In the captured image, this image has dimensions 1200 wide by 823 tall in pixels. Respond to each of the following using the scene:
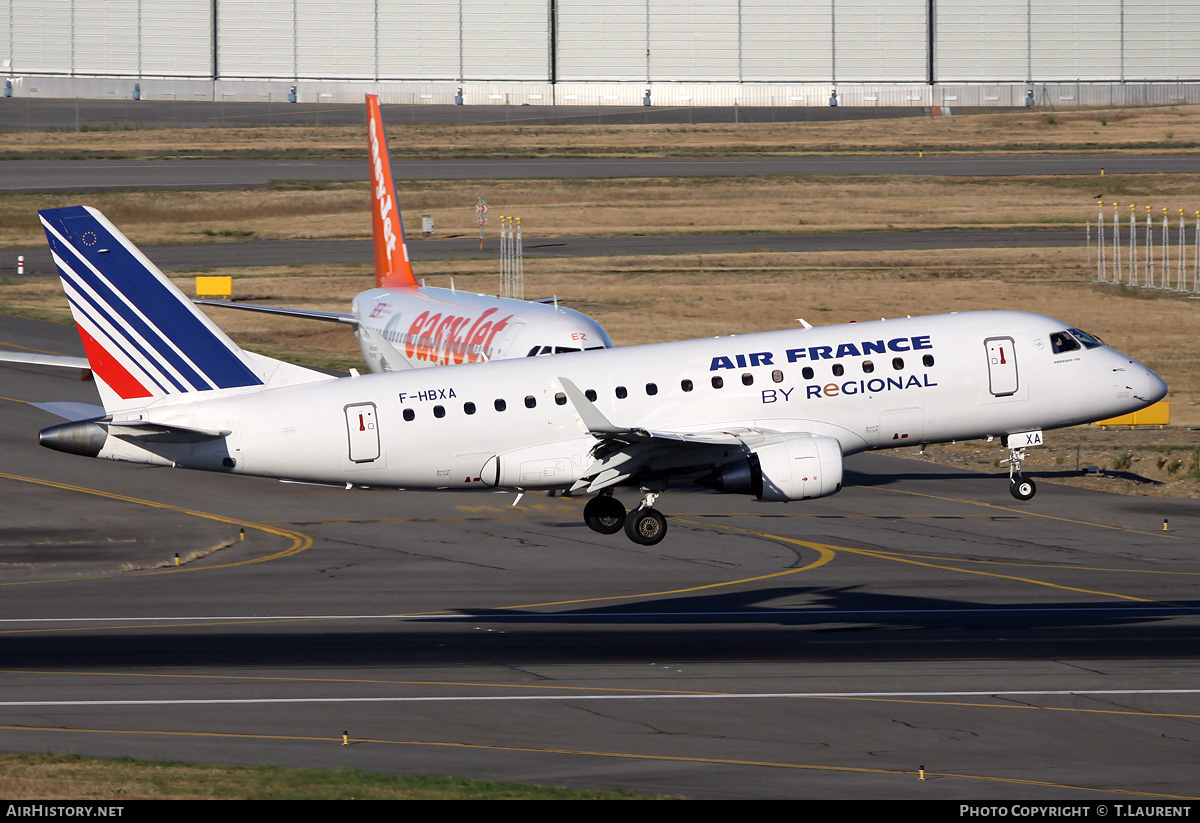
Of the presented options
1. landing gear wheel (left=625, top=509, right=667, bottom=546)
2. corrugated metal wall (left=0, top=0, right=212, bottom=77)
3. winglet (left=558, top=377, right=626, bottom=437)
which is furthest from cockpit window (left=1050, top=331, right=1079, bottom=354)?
corrugated metal wall (left=0, top=0, right=212, bottom=77)

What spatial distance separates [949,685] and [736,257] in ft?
234

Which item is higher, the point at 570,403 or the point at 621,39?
the point at 621,39

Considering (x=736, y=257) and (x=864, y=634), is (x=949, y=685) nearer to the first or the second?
(x=864, y=634)

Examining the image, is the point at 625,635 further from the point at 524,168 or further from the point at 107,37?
the point at 107,37

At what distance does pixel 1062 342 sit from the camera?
Result: 41938 mm

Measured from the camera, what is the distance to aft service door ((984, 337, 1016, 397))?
134ft

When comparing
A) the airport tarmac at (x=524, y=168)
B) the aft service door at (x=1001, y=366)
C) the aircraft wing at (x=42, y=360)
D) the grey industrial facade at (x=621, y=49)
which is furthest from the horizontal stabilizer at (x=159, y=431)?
the grey industrial facade at (x=621, y=49)

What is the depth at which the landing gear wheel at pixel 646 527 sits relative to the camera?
3866 cm

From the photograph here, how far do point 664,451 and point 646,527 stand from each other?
209 centimetres

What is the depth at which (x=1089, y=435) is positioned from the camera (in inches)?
2613

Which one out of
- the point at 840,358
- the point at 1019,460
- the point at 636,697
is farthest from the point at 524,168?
the point at 636,697

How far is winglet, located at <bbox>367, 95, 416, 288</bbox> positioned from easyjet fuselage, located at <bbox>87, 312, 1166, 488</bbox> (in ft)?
89.4

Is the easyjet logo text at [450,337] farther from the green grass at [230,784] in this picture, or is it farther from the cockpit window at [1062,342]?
the green grass at [230,784]

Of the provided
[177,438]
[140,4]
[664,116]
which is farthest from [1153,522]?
[140,4]
